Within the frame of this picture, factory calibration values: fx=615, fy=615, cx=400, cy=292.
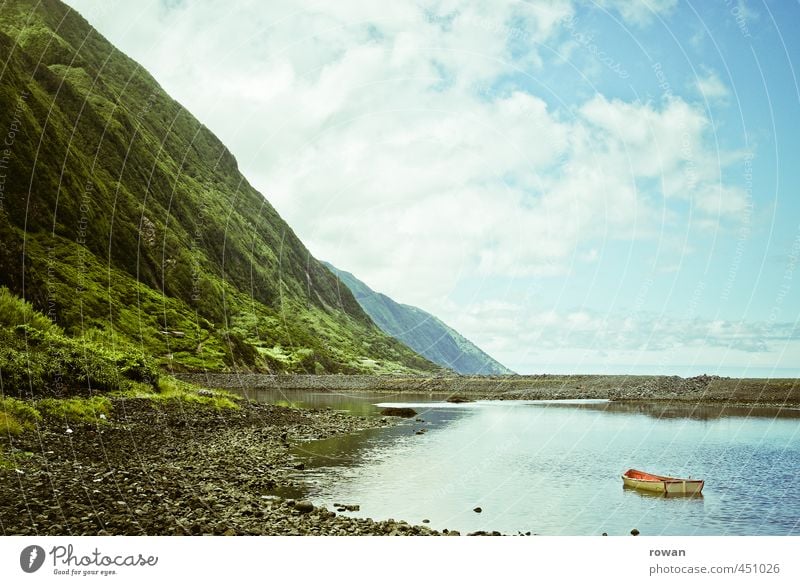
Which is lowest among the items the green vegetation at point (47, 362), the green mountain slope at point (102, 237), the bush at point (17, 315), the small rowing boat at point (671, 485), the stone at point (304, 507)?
the small rowing boat at point (671, 485)

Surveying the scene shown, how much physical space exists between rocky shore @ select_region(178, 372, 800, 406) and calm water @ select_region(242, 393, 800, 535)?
4576 cm

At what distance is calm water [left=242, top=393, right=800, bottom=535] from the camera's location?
23.9 m

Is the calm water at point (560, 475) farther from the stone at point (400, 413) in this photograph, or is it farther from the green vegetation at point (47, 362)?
the green vegetation at point (47, 362)

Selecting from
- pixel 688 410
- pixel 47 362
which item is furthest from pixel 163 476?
pixel 688 410

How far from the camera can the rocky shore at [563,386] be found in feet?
337

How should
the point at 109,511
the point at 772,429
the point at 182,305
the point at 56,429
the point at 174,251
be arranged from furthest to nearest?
the point at 174,251 → the point at 182,305 → the point at 772,429 → the point at 56,429 → the point at 109,511

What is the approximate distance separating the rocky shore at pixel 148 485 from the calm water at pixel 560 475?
8.86ft

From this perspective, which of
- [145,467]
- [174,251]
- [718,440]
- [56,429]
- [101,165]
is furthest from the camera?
[174,251]

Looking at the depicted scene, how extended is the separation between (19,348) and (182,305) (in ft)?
366

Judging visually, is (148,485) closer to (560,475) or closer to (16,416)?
(16,416)

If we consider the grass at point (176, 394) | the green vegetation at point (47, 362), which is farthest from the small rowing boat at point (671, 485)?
the grass at point (176, 394)

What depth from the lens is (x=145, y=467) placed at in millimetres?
24234
